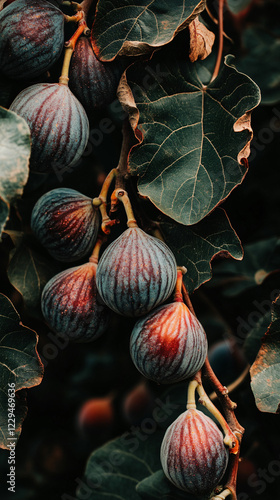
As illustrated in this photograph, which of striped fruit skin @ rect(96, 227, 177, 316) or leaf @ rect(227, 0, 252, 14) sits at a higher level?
leaf @ rect(227, 0, 252, 14)

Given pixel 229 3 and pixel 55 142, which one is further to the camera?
pixel 229 3

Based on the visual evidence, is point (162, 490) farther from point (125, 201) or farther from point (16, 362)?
point (125, 201)

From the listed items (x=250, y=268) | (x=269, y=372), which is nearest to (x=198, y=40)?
(x=269, y=372)

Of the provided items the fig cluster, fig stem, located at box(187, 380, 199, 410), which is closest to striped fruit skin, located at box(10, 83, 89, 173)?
the fig cluster

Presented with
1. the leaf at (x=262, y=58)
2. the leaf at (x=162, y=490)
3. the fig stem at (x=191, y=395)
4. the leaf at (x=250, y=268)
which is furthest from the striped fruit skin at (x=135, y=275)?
the leaf at (x=262, y=58)

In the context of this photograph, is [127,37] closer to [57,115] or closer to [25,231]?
[57,115]

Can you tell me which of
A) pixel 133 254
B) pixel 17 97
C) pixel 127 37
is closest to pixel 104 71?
pixel 127 37

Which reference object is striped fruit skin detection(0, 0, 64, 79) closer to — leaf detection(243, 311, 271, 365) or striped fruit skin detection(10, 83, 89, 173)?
striped fruit skin detection(10, 83, 89, 173)
